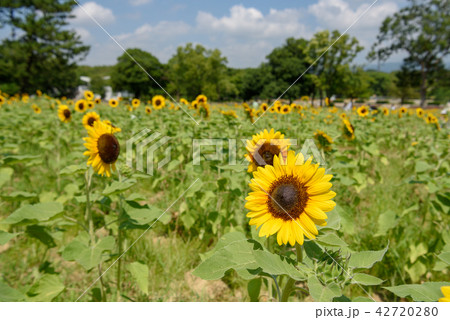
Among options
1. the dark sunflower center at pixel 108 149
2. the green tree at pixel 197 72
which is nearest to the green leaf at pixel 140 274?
the dark sunflower center at pixel 108 149

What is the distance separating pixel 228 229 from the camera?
102 inches

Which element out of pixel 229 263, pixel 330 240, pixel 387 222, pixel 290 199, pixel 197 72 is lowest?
pixel 387 222

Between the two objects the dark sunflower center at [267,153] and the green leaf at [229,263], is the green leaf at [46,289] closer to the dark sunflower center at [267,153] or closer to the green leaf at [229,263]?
the green leaf at [229,263]

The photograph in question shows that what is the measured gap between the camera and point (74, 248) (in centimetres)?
160

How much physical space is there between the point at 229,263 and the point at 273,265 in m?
0.25

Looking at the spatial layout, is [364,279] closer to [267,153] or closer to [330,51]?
[267,153]

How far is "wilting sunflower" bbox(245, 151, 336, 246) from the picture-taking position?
1.09 m

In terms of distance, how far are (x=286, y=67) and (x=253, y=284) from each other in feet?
5.40

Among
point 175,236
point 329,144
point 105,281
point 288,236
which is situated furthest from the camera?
point 175,236

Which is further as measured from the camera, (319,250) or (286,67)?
(286,67)

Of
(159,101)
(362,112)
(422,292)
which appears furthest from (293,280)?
(362,112)

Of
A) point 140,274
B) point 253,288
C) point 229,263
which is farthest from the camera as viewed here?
point 140,274
